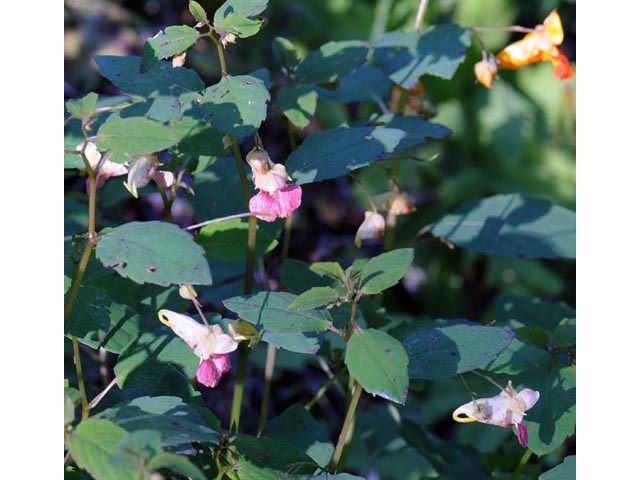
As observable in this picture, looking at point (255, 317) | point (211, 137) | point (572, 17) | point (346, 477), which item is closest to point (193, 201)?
point (211, 137)

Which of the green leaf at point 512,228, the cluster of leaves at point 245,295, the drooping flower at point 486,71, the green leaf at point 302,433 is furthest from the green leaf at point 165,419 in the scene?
the drooping flower at point 486,71

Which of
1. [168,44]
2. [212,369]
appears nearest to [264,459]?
[212,369]

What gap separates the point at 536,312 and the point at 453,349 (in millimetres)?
453

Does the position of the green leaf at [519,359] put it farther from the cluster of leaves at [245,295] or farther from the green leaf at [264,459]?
the green leaf at [264,459]

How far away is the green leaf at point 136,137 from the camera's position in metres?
0.75

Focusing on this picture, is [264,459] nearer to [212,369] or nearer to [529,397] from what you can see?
[212,369]

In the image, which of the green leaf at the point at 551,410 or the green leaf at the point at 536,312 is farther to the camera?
the green leaf at the point at 536,312

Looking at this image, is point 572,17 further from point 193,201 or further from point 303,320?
point 303,320

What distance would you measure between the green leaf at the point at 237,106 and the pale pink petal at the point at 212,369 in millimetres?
224

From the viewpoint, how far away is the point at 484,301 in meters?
2.96

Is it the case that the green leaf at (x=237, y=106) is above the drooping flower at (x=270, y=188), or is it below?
above

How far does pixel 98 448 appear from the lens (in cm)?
68

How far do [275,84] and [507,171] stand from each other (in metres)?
2.08

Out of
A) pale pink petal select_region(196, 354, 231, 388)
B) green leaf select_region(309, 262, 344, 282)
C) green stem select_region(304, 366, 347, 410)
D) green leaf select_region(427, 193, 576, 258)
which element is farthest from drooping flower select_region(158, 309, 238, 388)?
green leaf select_region(427, 193, 576, 258)
